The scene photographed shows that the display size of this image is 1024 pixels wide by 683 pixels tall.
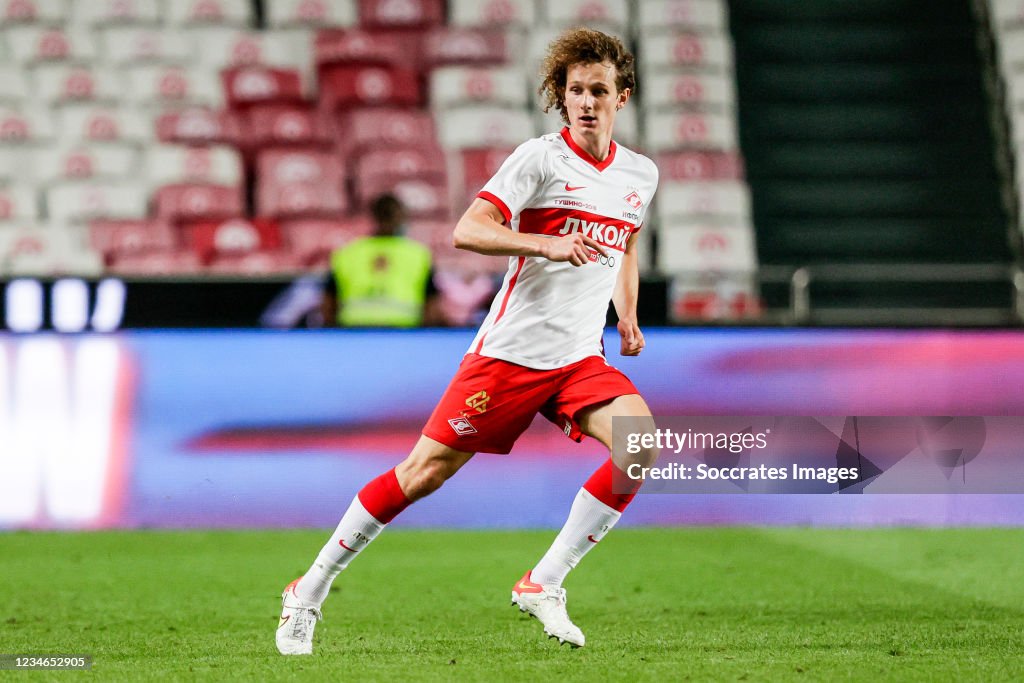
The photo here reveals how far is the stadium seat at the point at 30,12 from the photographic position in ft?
43.3

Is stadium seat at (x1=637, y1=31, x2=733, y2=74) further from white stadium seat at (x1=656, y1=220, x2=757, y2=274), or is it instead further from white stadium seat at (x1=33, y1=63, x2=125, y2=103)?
white stadium seat at (x1=33, y1=63, x2=125, y2=103)

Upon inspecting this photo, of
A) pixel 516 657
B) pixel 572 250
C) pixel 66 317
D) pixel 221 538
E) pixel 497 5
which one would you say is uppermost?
pixel 497 5

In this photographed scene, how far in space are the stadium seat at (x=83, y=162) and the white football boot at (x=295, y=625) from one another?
8.50m

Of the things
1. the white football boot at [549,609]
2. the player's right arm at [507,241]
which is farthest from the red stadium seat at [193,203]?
the player's right arm at [507,241]

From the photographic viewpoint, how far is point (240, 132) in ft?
41.2

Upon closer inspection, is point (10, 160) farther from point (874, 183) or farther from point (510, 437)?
point (510, 437)

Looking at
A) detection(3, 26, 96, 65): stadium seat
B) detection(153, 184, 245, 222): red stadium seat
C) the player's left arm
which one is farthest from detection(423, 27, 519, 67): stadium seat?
the player's left arm

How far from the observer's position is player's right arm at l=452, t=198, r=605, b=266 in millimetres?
3992

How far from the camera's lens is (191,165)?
12023mm

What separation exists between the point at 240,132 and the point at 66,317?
199 inches

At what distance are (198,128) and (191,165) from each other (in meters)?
0.54

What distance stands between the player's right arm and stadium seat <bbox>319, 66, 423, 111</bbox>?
8876mm

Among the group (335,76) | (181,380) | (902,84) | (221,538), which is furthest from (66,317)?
(902,84)

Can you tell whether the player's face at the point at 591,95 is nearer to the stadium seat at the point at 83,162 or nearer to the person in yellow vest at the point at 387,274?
the person in yellow vest at the point at 387,274
